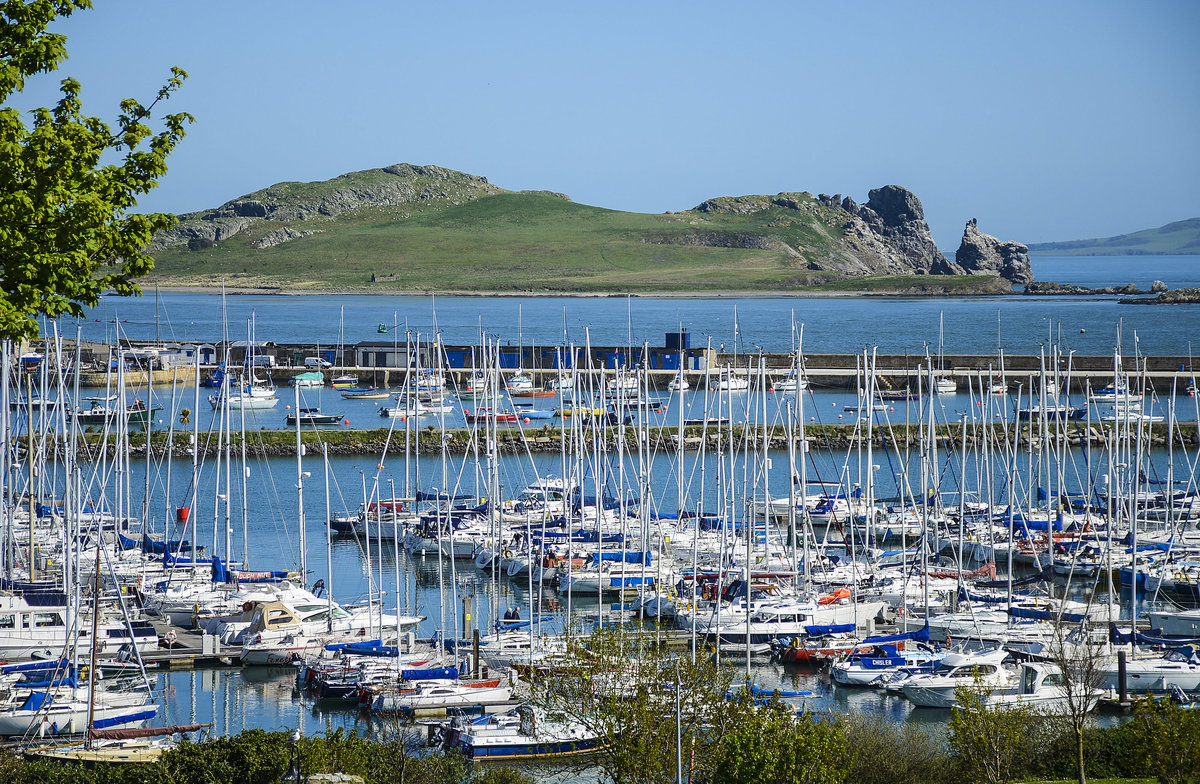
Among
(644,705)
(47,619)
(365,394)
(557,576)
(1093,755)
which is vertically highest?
(365,394)

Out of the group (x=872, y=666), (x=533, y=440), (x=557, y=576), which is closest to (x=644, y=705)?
(x=872, y=666)

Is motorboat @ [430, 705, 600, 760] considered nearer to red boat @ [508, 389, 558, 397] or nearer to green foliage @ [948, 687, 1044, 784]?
green foliage @ [948, 687, 1044, 784]

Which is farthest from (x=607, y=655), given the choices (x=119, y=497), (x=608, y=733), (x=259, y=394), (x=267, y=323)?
(x=267, y=323)

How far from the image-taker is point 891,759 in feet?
56.9

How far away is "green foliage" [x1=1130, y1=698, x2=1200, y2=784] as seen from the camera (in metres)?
12.8

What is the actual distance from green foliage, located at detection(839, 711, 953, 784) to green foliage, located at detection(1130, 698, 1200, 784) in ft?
12.7

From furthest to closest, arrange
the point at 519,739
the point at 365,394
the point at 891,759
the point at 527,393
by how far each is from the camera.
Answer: the point at 365,394 < the point at 527,393 < the point at 519,739 < the point at 891,759

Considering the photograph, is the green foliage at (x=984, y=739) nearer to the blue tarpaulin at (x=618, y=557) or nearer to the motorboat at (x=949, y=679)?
the motorboat at (x=949, y=679)

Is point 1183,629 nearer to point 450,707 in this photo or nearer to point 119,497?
point 450,707

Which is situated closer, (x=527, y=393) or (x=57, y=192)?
(x=57, y=192)

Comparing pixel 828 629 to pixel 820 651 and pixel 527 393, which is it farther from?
pixel 527 393

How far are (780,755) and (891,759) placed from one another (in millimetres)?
5155

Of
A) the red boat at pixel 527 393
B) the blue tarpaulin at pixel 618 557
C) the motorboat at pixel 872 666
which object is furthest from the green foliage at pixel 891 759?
the red boat at pixel 527 393

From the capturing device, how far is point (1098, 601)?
3092 centimetres
